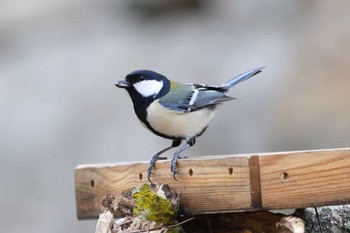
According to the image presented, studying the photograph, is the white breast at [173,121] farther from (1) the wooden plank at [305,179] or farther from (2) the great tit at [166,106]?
(1) the wooden plank at [305,179]

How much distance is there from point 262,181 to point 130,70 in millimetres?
3855

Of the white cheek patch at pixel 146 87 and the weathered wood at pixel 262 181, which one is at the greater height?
the white cheek patch at pixel 146 87

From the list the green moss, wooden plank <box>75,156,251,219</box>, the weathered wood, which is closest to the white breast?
wooden plank <box>75,156,251,219</box>

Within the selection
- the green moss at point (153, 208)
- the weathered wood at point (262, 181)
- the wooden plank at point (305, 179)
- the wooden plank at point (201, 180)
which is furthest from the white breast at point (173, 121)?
the wooden plank at point (305, 179)

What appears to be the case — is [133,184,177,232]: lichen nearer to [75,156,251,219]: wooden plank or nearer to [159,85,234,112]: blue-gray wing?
[75,156,251,219]: wooden plank

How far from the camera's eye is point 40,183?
235 inches

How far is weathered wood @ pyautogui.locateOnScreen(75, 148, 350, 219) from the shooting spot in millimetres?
2375

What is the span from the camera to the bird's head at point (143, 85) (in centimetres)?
315

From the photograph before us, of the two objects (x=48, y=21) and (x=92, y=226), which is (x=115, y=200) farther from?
(x=48, y=21)

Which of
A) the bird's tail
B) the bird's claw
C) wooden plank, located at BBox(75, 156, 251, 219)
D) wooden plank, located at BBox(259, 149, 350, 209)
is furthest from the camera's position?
the bird's tail

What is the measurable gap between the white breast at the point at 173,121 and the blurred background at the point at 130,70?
2622 mm

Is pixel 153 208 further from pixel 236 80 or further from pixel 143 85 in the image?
pixel 236 80

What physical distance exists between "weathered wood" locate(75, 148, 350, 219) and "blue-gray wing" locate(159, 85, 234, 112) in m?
0.46

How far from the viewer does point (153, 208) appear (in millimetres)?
2564
